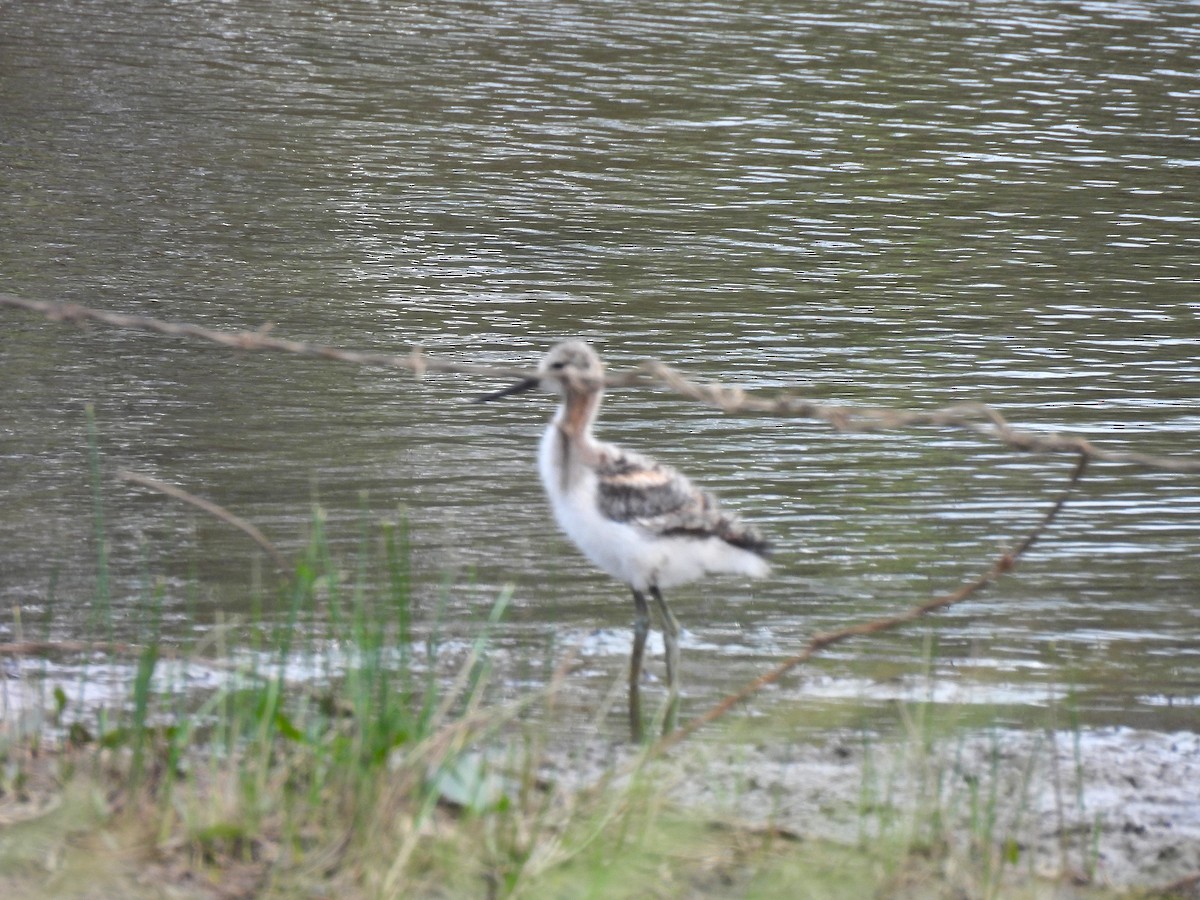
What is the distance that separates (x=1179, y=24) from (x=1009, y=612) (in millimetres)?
19164

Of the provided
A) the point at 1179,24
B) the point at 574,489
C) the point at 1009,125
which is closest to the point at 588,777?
the point at 574,489

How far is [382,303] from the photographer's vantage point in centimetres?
1149

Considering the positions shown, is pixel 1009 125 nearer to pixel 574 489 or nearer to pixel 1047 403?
pixel 1047 403

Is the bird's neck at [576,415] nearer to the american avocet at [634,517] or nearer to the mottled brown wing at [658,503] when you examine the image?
the american avocet at [634,517]

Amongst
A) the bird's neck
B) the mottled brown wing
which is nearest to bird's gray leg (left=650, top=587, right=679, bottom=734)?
the mottled brown wing

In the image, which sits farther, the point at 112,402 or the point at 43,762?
the point at 112,402

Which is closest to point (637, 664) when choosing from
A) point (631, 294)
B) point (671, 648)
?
point (671, 648)

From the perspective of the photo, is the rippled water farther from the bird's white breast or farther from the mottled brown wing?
the mottled brown wing

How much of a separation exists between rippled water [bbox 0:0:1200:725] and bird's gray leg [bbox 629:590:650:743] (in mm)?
212

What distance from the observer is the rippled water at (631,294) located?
7.37 m

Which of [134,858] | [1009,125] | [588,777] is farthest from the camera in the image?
[1009,125]

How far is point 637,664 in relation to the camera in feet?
21.4

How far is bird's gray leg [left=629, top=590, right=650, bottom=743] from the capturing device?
6273 millimetres

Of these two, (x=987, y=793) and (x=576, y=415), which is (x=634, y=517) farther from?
(x=987, y=793)
